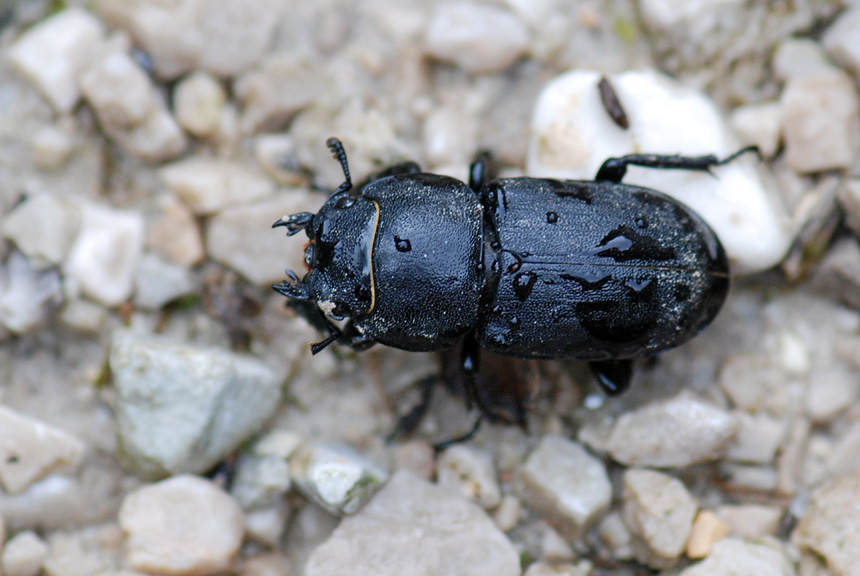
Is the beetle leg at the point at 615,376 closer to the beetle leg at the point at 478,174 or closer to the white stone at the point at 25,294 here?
the beetle leg at the point at 478,174

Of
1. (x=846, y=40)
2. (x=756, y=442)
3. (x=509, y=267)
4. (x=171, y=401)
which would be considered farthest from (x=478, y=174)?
(x=846, y=40)

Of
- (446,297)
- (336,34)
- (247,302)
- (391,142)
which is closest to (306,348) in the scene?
(247,302)

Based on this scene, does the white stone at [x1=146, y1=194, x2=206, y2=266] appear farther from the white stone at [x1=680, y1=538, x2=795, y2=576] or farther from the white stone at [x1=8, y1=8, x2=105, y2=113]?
the white stone at [x1=680, y1=538, x2=795, y2=576]

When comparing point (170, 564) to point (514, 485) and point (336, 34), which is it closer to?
point (514, 485)

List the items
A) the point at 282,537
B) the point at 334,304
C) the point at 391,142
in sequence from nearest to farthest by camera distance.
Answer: the point at 334,304, the point at 282,537, the point at 391,142

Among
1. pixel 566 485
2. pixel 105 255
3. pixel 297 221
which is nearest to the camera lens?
pixel 297 221

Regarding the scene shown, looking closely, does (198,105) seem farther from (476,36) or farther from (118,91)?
(476,36)

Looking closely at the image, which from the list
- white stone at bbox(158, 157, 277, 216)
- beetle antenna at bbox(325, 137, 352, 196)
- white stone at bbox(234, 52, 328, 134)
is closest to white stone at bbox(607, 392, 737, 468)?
beetle antenna at bbox(325, 137, 352, 196)
